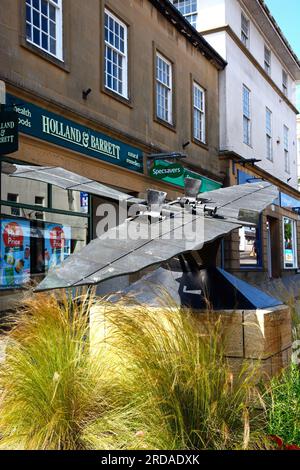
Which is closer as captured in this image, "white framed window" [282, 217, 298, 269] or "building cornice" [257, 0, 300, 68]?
"building cornice" [257, 0, 300, 68]

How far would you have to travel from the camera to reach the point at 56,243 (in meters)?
10.8

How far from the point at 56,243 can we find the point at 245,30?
15.9 meters

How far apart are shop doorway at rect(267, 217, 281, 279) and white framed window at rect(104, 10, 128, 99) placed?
13.9m

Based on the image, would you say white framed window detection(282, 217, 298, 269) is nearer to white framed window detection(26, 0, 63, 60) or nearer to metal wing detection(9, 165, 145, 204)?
white framed window detection(26, 0, 63, 60)

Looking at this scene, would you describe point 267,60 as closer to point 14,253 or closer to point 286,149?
→ point 286,149

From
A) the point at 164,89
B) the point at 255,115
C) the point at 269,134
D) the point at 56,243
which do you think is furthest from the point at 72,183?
the point at 269,134

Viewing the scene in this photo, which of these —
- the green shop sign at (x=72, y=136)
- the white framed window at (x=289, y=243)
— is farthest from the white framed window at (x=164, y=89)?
the white framed window at (x=289, y=243)

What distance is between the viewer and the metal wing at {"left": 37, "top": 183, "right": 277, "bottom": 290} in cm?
273

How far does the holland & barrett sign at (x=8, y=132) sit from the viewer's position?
827 centimetres

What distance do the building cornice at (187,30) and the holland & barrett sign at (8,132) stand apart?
8.27m

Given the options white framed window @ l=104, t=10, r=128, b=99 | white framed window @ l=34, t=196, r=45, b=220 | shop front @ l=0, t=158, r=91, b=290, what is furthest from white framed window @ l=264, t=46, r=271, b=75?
white framed window @ l=34, t=196, r=45, b=220
